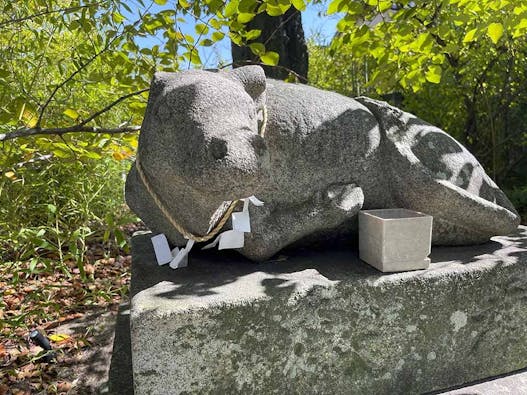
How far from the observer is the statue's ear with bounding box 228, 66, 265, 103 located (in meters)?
1.45

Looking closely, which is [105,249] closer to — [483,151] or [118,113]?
[118,113]

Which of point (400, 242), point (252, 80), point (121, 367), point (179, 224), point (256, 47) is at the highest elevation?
point (256, 47)

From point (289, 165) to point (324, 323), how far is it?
0.52m

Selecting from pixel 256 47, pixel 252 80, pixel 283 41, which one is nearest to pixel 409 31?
pixel 256 47

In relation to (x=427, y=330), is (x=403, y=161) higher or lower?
higher

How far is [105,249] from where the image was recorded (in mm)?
3686

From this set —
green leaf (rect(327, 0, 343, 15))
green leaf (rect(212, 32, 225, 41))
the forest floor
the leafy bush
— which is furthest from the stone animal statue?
the leafy bush

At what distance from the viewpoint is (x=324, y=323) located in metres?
1.33

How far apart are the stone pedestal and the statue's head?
339mm

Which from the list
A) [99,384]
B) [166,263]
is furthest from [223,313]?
[99,384]

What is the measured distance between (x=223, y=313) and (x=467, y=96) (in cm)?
468

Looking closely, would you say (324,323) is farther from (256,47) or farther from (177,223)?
(256,47)

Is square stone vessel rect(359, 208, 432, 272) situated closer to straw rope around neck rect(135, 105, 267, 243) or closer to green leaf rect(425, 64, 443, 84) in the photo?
straw rope around neck rect(135, 105, 267, 243)

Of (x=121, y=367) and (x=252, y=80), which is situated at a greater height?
(x=252, y=80)
